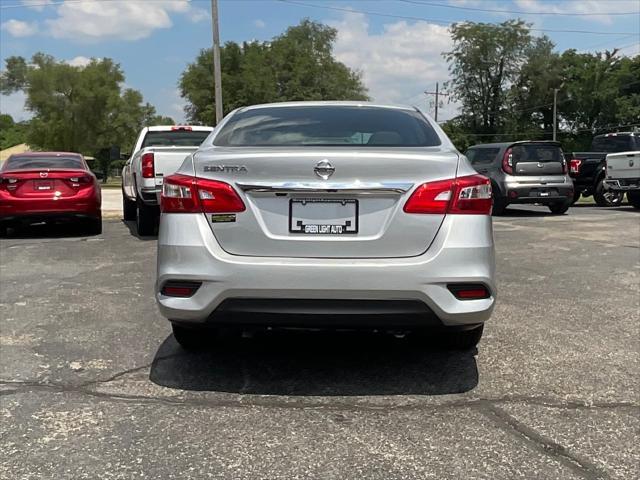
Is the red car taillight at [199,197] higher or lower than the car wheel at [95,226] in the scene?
higher

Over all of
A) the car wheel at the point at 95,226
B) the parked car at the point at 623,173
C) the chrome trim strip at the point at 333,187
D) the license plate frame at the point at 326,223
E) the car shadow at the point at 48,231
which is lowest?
the car shadow at the point at 48,231

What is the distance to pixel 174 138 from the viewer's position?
11.5 metres

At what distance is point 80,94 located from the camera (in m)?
→ 56.7

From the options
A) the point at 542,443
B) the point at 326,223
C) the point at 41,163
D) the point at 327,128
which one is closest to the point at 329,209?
the point at 326,223

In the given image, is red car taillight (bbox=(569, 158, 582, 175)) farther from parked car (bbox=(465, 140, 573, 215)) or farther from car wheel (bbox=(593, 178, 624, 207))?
parked car (bbox=(465, 140, 573, 215))

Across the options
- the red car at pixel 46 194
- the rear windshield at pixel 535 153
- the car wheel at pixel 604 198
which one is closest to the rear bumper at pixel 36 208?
Result: the red car at pixel 46 194

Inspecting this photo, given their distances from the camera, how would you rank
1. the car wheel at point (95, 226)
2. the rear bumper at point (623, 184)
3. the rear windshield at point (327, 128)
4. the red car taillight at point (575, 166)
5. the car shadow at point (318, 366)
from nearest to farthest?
the car shadow at point (318, 366), the rear windshield at point (327, 128), the car wheel at point (95, 226), the rear bumper at point (623, 184), the red car taillight at point (575, 166)

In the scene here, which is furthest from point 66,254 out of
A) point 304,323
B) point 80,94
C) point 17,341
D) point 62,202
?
point 80,94

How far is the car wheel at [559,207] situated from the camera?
14.8m

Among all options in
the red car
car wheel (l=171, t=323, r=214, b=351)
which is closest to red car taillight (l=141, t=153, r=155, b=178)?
the red car

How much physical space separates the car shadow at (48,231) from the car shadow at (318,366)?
7202mm

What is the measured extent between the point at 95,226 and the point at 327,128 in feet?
26.0

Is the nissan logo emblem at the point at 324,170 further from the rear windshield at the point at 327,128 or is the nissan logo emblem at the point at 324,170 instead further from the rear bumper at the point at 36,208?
the rear bumper at the point at 36,208

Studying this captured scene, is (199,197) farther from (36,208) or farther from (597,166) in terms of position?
(597,166)
